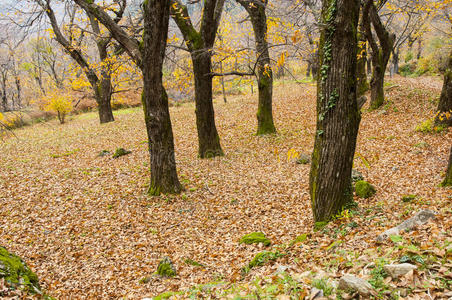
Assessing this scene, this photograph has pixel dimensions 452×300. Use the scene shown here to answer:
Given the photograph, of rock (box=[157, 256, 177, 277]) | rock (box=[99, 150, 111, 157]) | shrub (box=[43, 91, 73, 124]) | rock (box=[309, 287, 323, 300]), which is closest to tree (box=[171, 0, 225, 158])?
rock (box=[99, 150, 111, 157])

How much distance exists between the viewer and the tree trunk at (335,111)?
4185mm

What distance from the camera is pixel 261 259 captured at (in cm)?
444

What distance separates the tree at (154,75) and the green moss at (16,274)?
3.84 metres

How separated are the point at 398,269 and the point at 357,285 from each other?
1.71ft

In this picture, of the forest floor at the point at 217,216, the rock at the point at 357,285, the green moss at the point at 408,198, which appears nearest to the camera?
the rock at the point at 357,285

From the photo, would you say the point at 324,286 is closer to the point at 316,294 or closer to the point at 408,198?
the point at 316,294

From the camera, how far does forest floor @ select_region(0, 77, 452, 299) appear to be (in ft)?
12.1

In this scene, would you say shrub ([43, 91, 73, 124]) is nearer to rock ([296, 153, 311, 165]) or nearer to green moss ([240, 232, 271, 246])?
rock ([296, 153, 311, 165])

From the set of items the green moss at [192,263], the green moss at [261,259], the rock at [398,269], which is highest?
the rock at [398,269]

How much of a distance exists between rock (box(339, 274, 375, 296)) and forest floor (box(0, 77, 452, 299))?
165 millimetres

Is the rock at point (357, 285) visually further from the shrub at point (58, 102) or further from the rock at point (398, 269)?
the shrub at point (58, 102)

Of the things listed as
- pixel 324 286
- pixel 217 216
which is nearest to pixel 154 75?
pixel 217 216

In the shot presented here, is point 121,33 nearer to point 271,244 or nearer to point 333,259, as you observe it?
point 271,244

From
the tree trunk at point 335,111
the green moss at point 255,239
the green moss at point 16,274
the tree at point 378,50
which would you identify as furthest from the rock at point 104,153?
the tree at point 378,50
